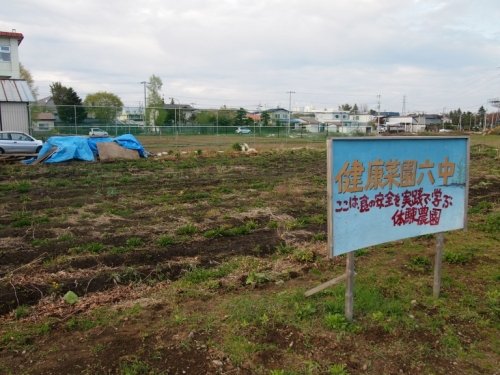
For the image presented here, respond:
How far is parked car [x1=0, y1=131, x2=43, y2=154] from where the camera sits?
20500mm

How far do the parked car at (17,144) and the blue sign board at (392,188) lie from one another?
69.4 ft

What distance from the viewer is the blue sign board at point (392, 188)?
3.56 m

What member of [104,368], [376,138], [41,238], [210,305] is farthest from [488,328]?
[41,238]

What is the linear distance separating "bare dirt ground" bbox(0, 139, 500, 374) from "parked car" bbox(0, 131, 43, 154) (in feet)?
45.0

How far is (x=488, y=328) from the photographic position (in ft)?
12.6

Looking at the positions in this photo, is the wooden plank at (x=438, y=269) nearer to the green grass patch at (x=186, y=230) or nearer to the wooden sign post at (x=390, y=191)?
the wooden sign post at (x=390, y=191)

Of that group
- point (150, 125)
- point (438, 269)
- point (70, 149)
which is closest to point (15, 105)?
point (70, 149)

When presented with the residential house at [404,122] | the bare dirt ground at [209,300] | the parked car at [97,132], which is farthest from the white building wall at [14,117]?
the residential house at [404,122]

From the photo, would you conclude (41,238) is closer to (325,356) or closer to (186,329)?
(186,329)

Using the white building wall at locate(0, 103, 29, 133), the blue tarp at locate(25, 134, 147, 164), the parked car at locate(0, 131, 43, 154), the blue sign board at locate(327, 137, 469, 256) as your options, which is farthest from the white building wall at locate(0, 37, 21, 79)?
the blue sign board at locate(327, 137, 469, 256)

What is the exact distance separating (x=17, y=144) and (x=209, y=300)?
20.0 m

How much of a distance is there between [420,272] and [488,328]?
4.47 feet

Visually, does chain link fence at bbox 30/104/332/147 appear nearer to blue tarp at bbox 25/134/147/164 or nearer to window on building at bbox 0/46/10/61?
window on building at bbox 0/46/10/61

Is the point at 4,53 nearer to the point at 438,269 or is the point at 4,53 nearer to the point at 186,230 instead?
the point at 186,230
